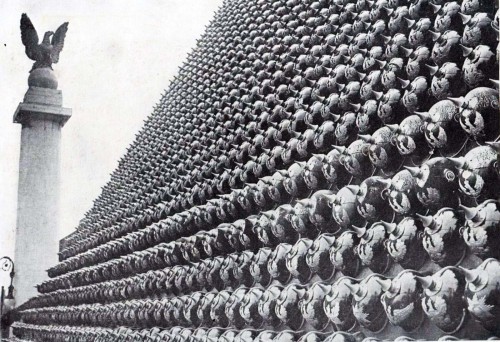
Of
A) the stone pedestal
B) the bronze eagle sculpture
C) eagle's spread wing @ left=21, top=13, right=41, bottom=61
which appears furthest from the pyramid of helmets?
the bronze eagle sculpture

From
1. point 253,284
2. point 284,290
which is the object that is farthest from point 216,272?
point 284,290

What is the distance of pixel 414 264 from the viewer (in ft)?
7.29

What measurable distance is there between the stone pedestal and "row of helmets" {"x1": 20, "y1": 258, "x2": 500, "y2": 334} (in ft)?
30.3

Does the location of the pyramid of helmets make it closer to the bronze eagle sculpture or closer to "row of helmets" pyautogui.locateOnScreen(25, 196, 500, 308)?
"row of helmets" pyautogui.locateOnScreen(25, 196, 500, 308)

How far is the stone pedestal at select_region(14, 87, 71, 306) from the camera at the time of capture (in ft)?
41.0

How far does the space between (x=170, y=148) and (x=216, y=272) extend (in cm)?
283

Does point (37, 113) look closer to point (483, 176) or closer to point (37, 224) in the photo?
point (37, 224)

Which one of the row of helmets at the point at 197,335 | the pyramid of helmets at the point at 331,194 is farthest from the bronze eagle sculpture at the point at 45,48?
the pyramid of helmets at the point at 331,194

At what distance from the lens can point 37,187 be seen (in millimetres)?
12875

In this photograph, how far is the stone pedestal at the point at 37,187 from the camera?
12.5 m

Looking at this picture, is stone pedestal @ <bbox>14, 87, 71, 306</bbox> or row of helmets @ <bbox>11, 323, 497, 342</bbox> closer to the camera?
row of helmets @ <bbox>11, 323, 497, 342</bbox>

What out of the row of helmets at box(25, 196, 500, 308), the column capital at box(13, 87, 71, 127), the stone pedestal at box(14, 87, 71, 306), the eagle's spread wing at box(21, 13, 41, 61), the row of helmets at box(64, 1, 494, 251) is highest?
the eagle's spread wing at box(21, 13, 41, 61)

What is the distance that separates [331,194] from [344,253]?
1.17 ft

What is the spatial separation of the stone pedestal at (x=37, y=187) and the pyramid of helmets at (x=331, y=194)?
7.15 metres
